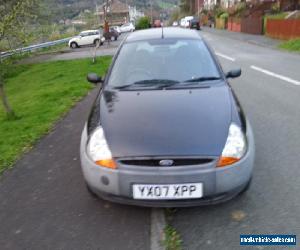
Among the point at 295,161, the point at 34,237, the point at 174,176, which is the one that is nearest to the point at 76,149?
the point at 34,237

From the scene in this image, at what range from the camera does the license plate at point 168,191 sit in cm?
290

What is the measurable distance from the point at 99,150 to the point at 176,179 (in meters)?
0.76

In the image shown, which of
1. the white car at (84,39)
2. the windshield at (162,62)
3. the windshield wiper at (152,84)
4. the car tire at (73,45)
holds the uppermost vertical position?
the windshield at (162,62)

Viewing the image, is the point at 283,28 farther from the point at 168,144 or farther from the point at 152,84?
the point at 168,144

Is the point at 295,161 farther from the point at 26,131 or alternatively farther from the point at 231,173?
the point at 26,131

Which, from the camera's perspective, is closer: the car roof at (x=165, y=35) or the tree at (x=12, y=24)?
the car roof at (x=165, y=35)

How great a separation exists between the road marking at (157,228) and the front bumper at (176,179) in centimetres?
24

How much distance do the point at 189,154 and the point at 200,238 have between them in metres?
0.70

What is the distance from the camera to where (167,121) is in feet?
10.9

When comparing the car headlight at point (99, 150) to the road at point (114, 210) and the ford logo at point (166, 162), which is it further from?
the road at point (114, 210)

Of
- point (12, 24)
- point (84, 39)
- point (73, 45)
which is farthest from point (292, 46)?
point (73, 45)

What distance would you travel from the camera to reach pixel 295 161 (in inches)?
165

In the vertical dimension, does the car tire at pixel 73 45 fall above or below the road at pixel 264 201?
below

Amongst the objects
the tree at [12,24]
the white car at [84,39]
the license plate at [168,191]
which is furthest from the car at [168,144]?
the white car at [84,39]
